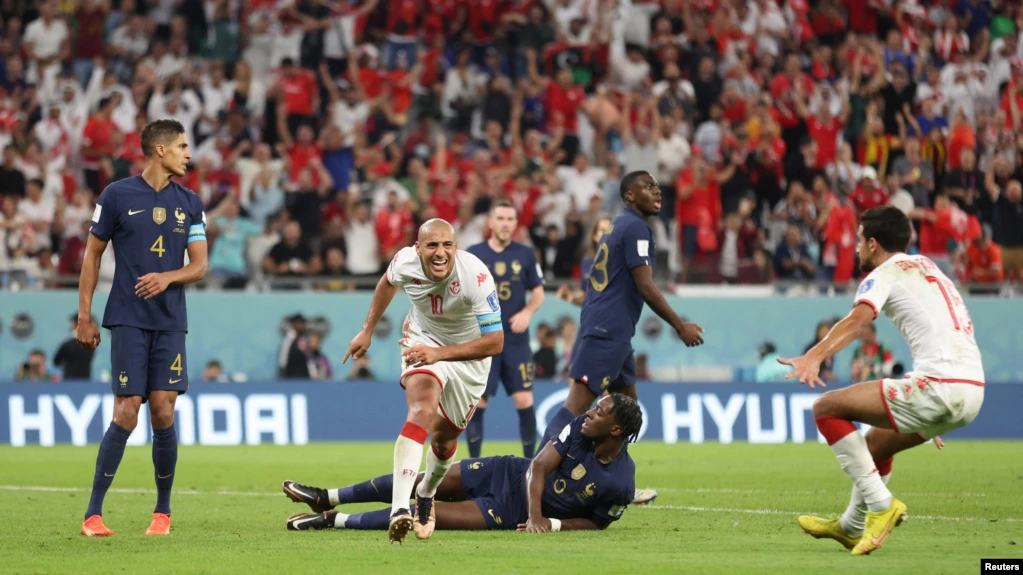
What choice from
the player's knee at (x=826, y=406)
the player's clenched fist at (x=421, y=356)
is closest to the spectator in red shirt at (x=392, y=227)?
the player's clenched fist at (x=421, y=356)

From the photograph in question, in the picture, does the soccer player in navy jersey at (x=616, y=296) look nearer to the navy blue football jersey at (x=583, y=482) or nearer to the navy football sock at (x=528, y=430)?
the navy blue football jersey at (x=583, y=482)

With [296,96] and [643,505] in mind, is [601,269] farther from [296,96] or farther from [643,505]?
[296,96]

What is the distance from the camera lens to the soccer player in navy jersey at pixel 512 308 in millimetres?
13109

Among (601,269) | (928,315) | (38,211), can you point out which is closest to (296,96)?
(38,211)

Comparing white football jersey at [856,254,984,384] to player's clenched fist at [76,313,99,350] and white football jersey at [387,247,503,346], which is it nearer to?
white football jersey at [387,247,503,346]

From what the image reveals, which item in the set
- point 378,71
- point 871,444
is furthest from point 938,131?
point 871,444

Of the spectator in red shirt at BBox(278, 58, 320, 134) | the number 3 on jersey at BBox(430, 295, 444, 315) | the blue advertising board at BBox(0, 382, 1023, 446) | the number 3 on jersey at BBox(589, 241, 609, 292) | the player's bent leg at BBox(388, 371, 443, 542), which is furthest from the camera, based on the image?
the spectator in red shirt at BBox(278, 58, 320, 134)

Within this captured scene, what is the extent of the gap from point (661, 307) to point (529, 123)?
12.7m

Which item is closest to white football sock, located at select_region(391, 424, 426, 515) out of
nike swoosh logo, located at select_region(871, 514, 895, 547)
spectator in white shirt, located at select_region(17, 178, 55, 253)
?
nike swoosh logo, located at select_region(871, 514, 895, 547)

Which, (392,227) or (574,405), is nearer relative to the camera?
(574,405)

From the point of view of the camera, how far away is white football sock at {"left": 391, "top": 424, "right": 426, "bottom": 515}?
779cm

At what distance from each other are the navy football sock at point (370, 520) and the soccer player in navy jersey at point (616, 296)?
2087 millimetres

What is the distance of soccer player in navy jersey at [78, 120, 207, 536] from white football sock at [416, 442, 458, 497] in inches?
62.8

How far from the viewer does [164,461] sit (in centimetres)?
861
